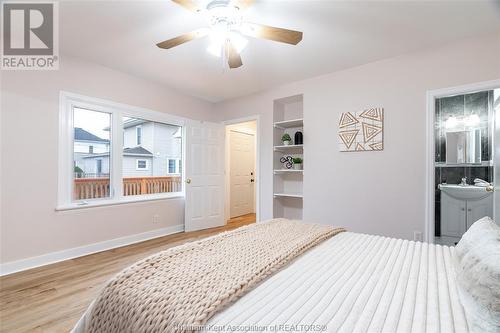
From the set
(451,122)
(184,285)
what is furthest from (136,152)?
(451,122)

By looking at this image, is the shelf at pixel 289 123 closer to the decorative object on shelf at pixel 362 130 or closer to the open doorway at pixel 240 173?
the decorative object on shelf at pixel 362 130

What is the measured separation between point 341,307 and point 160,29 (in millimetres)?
2605

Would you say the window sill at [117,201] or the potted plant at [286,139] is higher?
the potted plant at [286,139]

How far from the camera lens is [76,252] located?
2.93m

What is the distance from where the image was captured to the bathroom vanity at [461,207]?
10.8 feet

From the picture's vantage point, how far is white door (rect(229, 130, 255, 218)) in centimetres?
538

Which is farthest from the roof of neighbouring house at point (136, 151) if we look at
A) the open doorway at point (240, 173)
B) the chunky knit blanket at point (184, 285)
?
the chunky knit blanket at point (184, 285)

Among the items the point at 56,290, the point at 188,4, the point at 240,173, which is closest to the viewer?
the point at 188,4

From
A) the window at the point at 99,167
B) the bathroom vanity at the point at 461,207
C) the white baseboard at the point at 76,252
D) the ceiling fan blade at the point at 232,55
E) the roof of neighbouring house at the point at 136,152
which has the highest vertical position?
the ceiling fan blade at the point at 232,55

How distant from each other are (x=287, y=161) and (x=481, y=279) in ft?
10.9

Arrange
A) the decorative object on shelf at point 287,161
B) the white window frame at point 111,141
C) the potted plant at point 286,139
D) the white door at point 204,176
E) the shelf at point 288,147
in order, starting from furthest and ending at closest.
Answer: the white door at point 204,176 → the decorative object on shelf at point 287,161 → the potted plant at point 286,139 → the shelf at point 288,147 → the white window frame at point 111,141

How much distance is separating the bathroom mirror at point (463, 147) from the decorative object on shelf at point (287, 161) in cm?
244

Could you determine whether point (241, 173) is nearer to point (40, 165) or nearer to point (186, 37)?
point (40, 165)

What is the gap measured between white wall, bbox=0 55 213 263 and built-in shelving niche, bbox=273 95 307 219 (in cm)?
232
